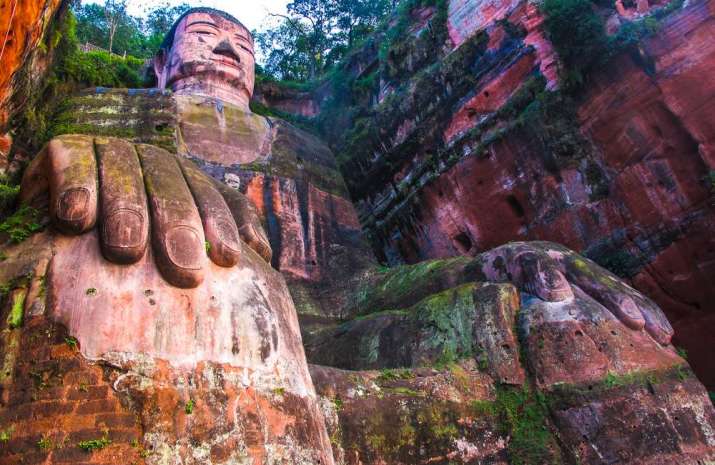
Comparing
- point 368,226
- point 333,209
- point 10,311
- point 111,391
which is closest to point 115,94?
point 333,209

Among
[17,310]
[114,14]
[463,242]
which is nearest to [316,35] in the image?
[114,14]

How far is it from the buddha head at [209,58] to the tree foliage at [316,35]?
1091cm

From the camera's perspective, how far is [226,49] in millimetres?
12023

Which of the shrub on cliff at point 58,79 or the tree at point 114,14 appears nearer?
the shrub on cliff at point 58,79

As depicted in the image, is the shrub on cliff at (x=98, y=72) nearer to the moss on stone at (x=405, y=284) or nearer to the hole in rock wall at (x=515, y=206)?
the moss on stone at (x=405, y=284)

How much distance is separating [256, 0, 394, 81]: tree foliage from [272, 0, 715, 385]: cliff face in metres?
11.1

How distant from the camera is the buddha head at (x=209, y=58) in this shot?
11727 millimetres

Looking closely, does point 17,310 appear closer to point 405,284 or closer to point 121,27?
point 405,284

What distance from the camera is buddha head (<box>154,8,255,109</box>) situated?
11.7 metres

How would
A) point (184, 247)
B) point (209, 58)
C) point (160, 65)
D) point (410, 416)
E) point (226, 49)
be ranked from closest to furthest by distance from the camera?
point (184, 247) → point (410, 416) → point (209, 58) → point (226, 49) → point (160, 65)

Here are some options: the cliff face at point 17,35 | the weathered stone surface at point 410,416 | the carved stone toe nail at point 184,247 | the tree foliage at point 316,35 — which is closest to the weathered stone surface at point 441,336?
the weathered stone surface at point 410,416

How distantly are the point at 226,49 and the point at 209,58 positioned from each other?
1.32 ft

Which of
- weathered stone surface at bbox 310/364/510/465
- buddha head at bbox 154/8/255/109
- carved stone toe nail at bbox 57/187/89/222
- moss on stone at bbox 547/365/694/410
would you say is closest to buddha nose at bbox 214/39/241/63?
buddha head at bbox 154/8/255/109

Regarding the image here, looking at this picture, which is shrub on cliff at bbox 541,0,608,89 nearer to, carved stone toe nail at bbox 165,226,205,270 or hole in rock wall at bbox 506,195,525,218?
hole in rock wall at bbox 506,195,525,218
